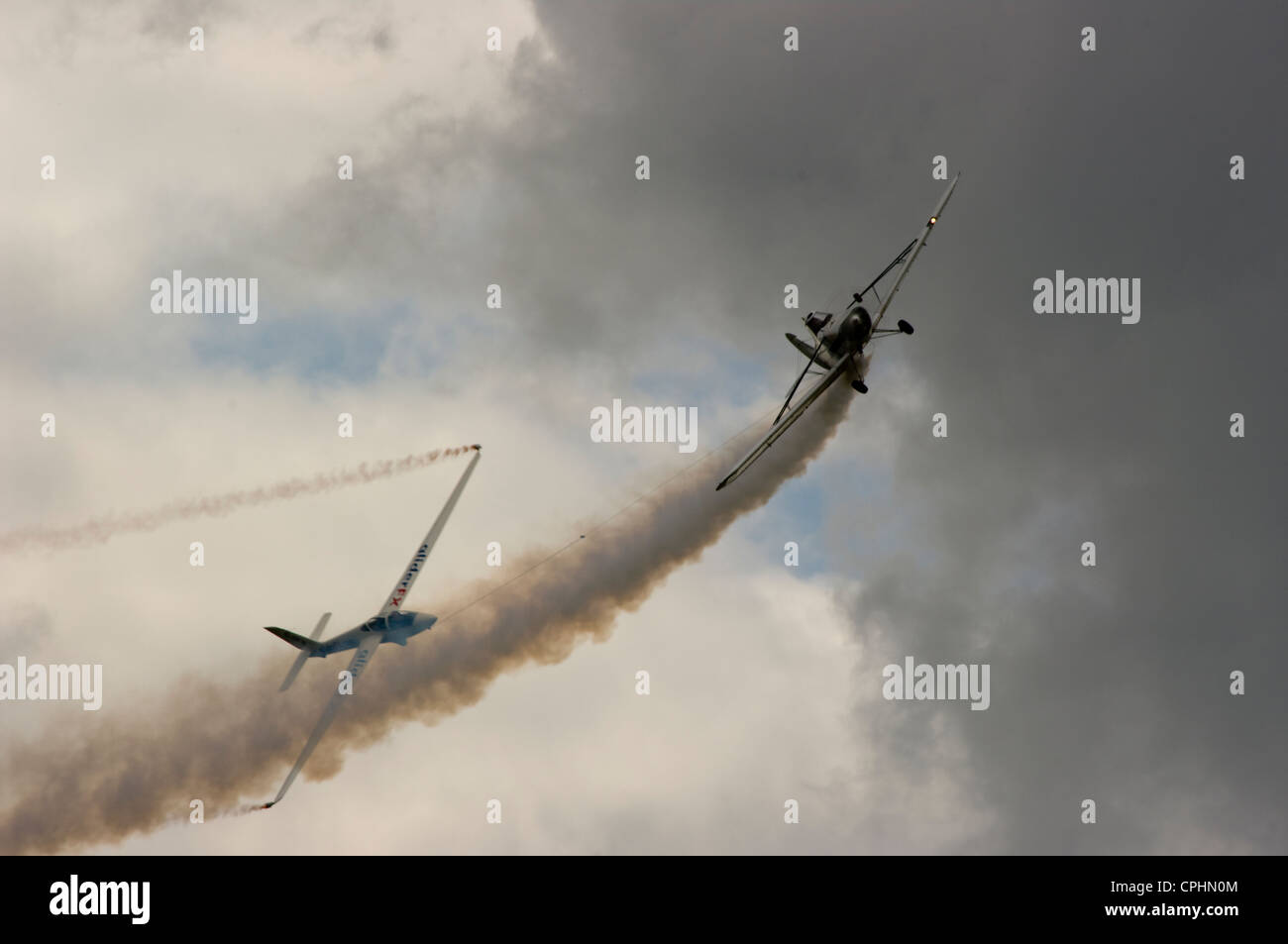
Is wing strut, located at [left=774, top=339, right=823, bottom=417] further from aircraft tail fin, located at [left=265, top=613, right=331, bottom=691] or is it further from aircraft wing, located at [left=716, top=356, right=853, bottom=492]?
aircraft tail fin, located at [left=265, top=613, right=331, bottom=691]

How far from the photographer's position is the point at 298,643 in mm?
104312

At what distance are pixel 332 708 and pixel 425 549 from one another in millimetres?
16207

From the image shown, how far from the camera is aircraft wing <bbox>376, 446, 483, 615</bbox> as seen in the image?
107 metres

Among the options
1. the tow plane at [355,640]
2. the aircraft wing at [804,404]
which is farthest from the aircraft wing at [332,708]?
the aircraft wing at [804,404]

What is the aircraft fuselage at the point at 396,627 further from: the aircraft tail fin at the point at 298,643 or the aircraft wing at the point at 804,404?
the aircraft wing at the point at 804,404

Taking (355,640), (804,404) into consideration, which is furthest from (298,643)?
(804,404)

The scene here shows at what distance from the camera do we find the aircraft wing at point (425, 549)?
4215 inches

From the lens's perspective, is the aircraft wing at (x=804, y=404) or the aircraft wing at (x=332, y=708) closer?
the aircraft wing at (x=804, y=404)

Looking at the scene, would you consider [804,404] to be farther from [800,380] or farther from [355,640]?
[355,640]

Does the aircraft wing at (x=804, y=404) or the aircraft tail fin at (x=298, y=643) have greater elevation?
the aircraft wing at (x=804, y=404)

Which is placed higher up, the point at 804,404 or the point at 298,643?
the point at 804,404

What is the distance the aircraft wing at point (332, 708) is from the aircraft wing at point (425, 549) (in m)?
5.58
